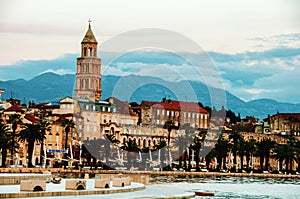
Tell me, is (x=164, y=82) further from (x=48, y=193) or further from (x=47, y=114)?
(x=48, y=193)

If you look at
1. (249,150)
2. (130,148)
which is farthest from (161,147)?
(249,150)

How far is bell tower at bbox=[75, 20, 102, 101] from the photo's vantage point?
18388 centimetres

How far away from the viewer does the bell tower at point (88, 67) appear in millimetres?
183875

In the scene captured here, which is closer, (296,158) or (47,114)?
(47,114)

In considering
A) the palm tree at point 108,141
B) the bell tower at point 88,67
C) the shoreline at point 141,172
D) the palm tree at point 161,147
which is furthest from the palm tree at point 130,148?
the bell tower at point 88,67

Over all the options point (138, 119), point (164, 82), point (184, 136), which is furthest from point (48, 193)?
point (138, 119)

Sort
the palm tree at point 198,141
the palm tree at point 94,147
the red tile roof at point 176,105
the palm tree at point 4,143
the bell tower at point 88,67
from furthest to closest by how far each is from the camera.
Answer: the bell tower at point 88,67 → the red tile roof at point 176,105 → the palm tree at point 198,141 → the palm tree at point 94,147 → the palm tree at point 4,143

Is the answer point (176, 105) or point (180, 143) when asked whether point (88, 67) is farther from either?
point (180, 143)

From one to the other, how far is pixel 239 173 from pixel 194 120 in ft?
177

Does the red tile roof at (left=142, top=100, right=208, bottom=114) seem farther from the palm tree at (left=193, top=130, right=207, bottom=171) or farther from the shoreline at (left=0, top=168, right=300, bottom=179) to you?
the shoreline at (left=0, top=168, right=300, bottom=179)

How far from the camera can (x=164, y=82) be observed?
480 feet

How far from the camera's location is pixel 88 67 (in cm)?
18725

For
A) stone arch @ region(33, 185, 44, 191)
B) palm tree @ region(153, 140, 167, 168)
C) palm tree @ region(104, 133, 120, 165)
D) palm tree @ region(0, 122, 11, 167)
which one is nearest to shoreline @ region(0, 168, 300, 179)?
palm tree @ region(0, 122, 11, 167)

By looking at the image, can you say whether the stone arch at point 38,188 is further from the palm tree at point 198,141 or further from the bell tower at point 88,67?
the bell tower at point 88,67
